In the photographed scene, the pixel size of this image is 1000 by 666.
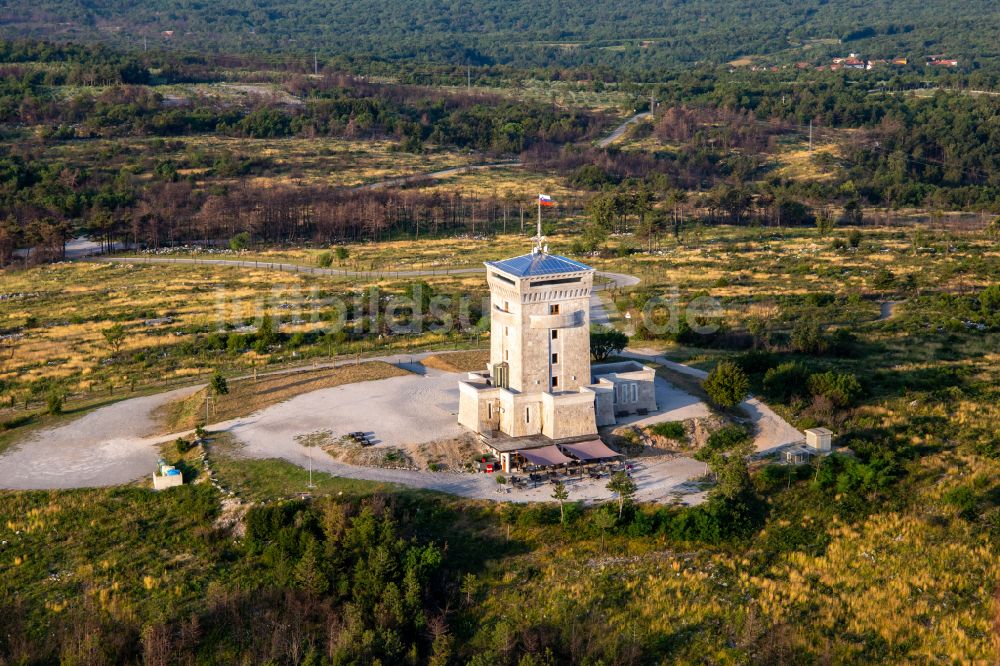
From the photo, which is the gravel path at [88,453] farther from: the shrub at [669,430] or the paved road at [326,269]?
the paved road at [326,269]

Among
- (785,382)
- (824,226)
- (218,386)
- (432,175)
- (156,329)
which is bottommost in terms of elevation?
(156,329)

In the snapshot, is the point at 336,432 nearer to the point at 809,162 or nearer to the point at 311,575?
the point at 311,575

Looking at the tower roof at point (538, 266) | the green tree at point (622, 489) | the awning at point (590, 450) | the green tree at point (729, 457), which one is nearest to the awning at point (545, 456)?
the awning at point (590, 450)

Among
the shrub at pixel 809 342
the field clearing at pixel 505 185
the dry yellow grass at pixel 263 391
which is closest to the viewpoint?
the dry yellow grass at pixel 263 391

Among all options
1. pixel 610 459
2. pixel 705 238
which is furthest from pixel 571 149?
pixel 610 459

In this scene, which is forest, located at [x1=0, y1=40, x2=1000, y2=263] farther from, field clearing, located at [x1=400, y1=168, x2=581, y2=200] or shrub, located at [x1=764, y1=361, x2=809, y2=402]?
shrub, located at [x1=764, y1=361, x2=809, y2=402]

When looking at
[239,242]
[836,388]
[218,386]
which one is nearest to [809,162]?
[239,242]
